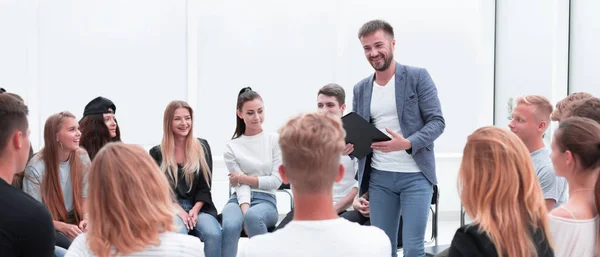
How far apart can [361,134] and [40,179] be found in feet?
5.87

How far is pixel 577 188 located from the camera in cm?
202

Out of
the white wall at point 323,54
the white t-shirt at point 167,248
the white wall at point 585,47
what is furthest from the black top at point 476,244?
the white wall at point 323,54

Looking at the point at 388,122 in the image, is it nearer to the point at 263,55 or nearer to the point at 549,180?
the point at 549,180

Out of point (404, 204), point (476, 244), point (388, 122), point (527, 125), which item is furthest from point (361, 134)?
point (476, 244)

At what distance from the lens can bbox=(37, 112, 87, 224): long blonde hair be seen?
10.7 ft

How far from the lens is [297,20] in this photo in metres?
5.72

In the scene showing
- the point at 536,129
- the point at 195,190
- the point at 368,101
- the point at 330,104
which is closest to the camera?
the point at 536,129

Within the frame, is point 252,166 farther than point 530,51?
No

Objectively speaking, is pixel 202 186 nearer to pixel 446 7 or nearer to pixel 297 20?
pixel 297 20

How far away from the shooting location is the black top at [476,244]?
5.32ft

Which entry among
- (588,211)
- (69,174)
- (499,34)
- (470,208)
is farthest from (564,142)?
(499,34)

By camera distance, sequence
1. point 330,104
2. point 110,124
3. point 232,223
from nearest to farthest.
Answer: point 232,223 → point 110,124 → point 330,104

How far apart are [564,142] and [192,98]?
3.98m

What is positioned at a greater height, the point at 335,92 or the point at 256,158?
the point at 335,92
